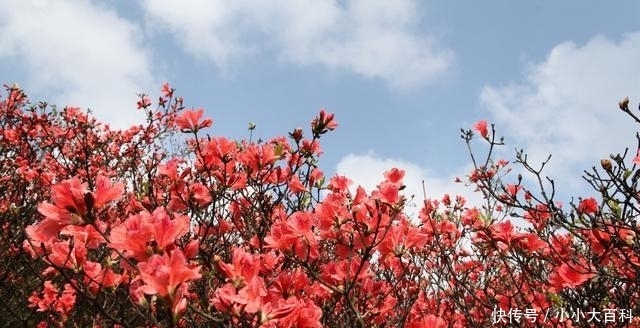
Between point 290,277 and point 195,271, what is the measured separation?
94 centimetres

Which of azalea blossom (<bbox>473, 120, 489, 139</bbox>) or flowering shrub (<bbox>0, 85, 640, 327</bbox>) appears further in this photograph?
azalea blossom (<bbox>473, 120, 489, 139</bbox>)

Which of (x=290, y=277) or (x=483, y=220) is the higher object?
(x=483, y=220)

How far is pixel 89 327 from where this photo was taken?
13.3ft

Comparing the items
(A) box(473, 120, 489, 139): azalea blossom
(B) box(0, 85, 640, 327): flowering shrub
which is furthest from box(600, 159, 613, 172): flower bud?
(A) box(473, 120, 489, 139): azalea blossom

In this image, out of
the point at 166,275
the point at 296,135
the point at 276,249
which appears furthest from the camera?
the point at 296,135

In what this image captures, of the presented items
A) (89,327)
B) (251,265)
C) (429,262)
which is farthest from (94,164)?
(251,265)

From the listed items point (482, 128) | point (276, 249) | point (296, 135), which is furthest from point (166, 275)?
point (482, 128)

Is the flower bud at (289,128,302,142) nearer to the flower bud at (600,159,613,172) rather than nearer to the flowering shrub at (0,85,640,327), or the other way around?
the flowering shrub at (0,85,640,327)

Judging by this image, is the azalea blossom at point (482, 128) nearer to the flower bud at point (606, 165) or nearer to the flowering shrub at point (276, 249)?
the flowering shrub at point (276, 249)

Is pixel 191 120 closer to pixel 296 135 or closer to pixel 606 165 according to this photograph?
pixel 296 135

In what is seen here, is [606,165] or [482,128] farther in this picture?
[482,128]

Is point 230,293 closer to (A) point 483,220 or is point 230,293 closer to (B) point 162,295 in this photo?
(B) point 162,295

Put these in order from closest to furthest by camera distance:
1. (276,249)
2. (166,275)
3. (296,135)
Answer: (166,275) → (276,249) → (296,135)

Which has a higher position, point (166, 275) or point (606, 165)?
point (606, 165)
